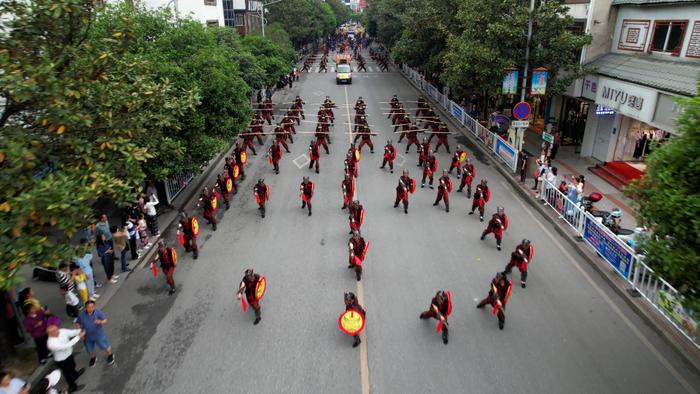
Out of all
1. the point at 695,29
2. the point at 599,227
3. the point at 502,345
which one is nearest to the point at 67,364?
the point at 502,345

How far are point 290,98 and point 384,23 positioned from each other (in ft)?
46.2

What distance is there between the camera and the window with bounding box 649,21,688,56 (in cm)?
1498

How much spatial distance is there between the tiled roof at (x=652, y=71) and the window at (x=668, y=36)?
41 centimetres

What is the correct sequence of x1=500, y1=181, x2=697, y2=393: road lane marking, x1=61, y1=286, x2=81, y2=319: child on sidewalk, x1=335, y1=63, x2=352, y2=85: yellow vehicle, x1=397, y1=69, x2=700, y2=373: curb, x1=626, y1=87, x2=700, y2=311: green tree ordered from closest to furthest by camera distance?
x1=626, y1=87, x2=700, y2=311: green tree → x1=500, y1=181, x2=697, y2=393: road lane marking → x1=397, y1=69, x2=700, y2=373: curb → x1=61, y1=286, x2=81, y2=319: child on sidewalk → x1=335, y1=63, x2=352, y2=85: yellow vehicle

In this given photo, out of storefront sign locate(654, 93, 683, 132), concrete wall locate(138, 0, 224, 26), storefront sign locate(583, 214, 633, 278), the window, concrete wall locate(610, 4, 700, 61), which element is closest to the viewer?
storefront sign locate(583, 214, 633, 278)

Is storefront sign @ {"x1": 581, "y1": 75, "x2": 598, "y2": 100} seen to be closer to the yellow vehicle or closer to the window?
the window

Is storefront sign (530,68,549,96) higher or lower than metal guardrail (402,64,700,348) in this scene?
higher

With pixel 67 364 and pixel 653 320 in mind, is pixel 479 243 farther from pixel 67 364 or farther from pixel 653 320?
pixel 67 364

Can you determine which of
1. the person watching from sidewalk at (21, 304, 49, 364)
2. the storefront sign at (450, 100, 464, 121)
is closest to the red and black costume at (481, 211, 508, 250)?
the person watching from sidewalk at (21, 304, 49, 364)

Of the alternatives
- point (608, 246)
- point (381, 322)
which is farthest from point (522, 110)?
point (381, 322)

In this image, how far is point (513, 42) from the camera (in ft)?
58.0

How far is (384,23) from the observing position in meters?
42.4

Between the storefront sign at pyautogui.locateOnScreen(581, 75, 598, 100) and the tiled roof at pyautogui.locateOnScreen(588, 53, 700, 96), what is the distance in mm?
500

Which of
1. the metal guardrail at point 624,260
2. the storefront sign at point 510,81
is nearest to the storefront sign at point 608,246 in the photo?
the metal guardrail at point 624,260
